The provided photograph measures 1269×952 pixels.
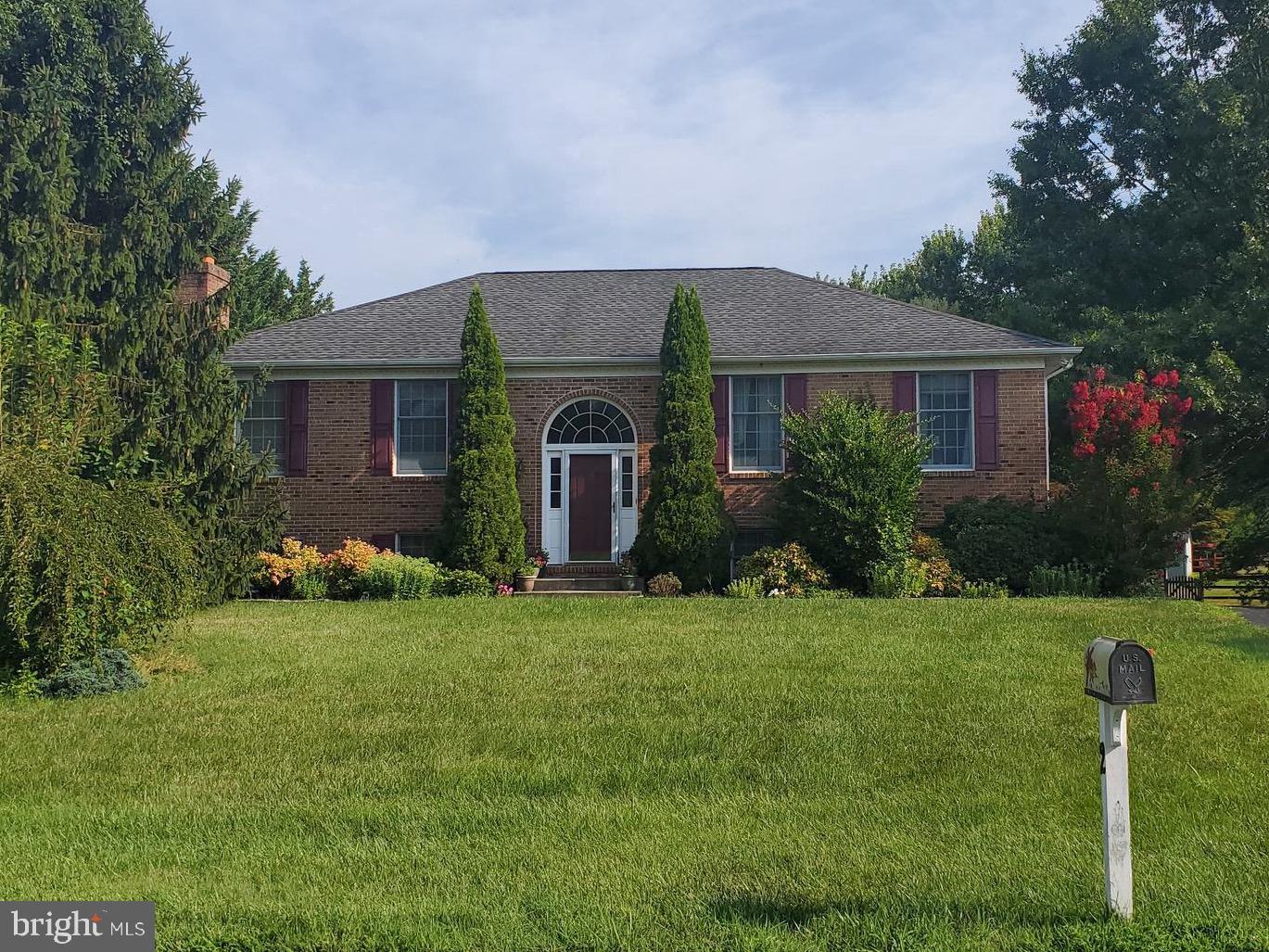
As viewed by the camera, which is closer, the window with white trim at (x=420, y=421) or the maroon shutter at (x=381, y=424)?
the maroon shutter at (x=381, y=424)

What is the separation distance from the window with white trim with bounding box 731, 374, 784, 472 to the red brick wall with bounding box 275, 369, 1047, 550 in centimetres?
34

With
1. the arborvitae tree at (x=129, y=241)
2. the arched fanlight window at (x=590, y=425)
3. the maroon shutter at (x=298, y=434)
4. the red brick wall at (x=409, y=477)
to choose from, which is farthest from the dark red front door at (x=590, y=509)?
the arborvitae tree at (x=129, y=241)

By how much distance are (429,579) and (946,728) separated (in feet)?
33.6

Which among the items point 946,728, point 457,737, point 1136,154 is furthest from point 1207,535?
point 457,737

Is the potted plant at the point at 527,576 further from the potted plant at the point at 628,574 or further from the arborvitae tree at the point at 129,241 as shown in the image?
the arborvitae tree at the point at 129,241

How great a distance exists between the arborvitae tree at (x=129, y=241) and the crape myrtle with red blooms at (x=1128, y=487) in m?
12.5

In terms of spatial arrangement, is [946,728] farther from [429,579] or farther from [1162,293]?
[1162,293]

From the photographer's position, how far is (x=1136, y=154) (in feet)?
95.7

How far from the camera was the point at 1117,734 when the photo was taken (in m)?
4.39

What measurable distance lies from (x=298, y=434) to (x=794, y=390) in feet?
28.5

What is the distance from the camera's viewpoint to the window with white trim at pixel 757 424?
18938 millimetres

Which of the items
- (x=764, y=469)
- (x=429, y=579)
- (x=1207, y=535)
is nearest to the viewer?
(x=429, y=579)

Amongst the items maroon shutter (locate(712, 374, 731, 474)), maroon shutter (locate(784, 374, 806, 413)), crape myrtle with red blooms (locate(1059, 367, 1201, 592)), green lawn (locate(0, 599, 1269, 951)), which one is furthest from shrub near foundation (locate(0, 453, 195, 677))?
crape myrtle with red blooms (locate(1059, 367, 1201, 592))

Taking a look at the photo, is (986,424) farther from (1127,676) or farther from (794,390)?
(1127,676)
